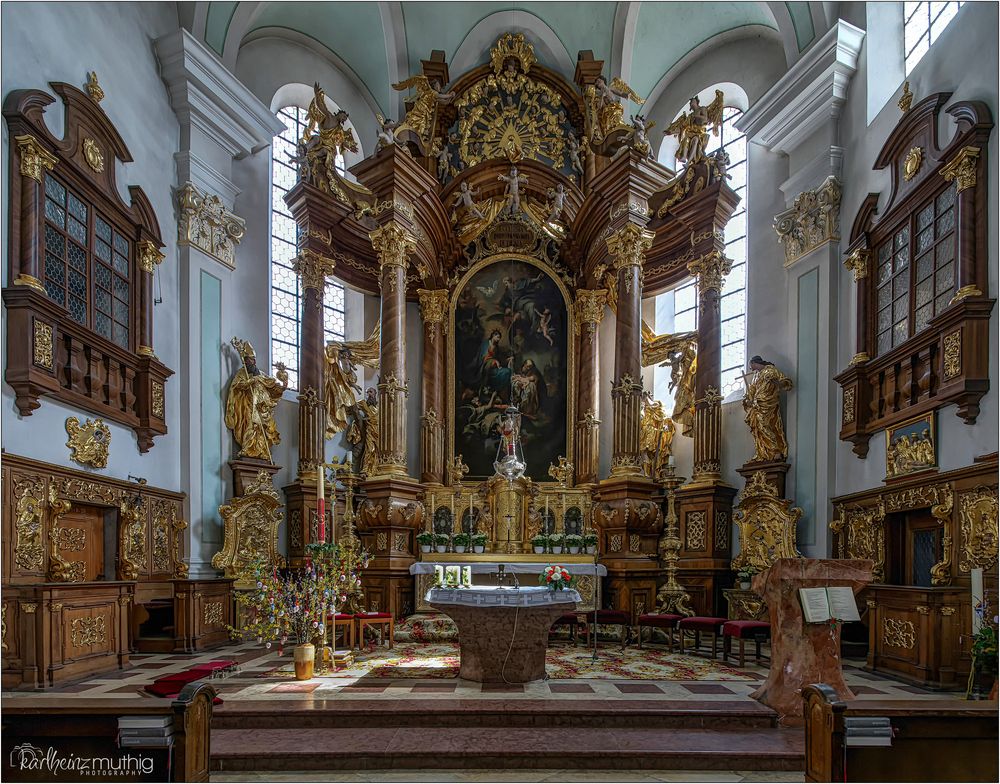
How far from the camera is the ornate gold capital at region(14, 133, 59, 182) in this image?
26.9 ft

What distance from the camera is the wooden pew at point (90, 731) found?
3.88 m

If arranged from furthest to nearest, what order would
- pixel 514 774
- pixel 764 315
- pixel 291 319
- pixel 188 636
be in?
1. pixel 291 319
2. pixel 764 315
3. pixel 188 636
4. pixel 514 774

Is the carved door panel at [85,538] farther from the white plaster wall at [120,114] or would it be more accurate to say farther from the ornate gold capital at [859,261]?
the ornate gold capital at [859,261]

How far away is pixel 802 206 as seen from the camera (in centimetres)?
1190

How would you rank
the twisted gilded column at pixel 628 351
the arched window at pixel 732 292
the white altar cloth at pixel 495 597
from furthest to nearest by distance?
the arched window at pixel 732 292 < the twisted gilded column at pixel 628 351 < the white altar cloth at pixel 495 597

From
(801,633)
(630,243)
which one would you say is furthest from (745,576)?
(630,243)

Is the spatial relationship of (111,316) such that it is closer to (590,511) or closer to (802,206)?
(590,511)

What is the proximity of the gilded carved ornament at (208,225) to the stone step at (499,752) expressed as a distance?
26.8ft

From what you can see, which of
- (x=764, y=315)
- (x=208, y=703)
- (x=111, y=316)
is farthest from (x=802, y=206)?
(x=208, y=703)

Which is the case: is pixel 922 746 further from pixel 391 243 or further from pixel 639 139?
pixel 391 243

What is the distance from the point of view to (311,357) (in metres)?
13.7

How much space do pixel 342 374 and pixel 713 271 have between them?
21.6ft

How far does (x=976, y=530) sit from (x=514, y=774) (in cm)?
508

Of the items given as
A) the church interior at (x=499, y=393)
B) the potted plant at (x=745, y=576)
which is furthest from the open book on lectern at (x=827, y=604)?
the potted plant at (x=745, y=576)
